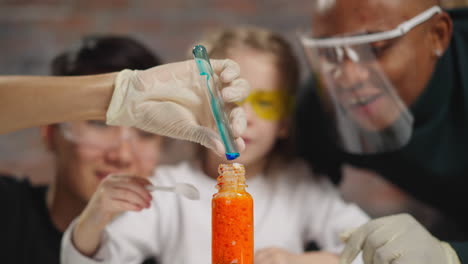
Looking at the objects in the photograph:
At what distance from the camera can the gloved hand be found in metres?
1.01

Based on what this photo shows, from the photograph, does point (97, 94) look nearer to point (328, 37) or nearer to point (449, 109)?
point (328, 37)

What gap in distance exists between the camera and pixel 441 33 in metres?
1.51

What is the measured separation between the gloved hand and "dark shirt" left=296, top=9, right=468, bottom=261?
2.47 ft

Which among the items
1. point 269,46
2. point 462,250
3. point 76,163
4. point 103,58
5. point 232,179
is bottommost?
point 462,250

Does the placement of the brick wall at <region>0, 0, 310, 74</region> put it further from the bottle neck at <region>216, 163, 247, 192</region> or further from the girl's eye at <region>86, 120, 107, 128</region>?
the bottle neck at <region>216, 163, 247, 192</region>

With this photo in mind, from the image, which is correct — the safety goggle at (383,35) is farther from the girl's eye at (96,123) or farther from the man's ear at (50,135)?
the man's ear at (50,135)

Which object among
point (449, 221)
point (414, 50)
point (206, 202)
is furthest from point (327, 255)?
point (449, 221)

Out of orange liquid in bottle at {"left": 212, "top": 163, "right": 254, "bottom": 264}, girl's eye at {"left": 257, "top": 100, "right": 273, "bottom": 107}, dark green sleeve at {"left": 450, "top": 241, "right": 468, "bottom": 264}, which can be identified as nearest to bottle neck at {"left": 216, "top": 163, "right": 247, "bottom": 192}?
orange liquid in bottle at {"left": 212, "top": 163, "right": 254, "bottom": 264}

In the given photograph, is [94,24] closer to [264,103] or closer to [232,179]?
[264,103]

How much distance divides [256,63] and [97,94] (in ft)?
1.76

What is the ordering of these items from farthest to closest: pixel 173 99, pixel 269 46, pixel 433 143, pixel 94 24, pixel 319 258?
1. pixel 94 24
2. pixel 433 143
3. pixel 269 46
4. pixel 319 258
5. pixel 173 99

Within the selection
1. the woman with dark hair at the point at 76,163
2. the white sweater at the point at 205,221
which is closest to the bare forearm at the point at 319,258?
the white sweater at the point at 205,221

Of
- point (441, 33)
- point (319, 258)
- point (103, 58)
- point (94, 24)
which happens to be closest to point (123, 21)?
point (94, 24)

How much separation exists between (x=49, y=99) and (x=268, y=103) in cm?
65
